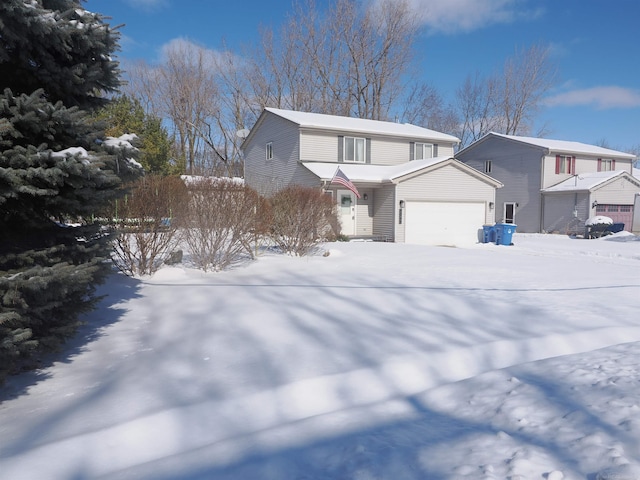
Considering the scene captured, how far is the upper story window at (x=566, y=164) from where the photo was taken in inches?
1006

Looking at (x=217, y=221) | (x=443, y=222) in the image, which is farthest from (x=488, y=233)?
(x=217, y=221)

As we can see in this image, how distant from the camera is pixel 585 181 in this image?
80.1ft

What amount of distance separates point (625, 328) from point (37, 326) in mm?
5883

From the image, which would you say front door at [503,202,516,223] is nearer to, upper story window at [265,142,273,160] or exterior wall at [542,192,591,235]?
exterior wall at [542,192,591,235]

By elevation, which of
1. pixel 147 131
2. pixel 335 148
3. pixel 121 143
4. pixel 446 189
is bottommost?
pixel 121 143

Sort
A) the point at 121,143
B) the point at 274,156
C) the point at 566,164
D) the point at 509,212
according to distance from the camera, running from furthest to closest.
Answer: the point at 509,212 < the point at 566,164 < the point at 274,156 < the point at 121,143

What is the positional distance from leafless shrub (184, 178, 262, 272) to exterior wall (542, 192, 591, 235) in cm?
2201

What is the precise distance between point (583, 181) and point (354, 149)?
14829 mm

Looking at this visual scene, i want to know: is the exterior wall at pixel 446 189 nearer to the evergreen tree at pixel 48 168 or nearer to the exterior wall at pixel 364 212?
the exterior wall at pixel 364 212

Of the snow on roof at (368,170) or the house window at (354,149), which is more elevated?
the house window at (354,149)

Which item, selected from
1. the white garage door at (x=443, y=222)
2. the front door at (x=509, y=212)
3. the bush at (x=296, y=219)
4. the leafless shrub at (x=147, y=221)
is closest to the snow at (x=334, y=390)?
the leafless shrub at (x=147, y=221)

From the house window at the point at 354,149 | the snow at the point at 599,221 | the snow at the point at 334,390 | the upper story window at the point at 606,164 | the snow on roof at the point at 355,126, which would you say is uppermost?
the snow on roof at the point at 355,126

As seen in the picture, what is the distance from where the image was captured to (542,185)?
25.0 meters

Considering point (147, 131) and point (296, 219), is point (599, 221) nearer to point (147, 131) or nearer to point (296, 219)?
point (296, 219)
